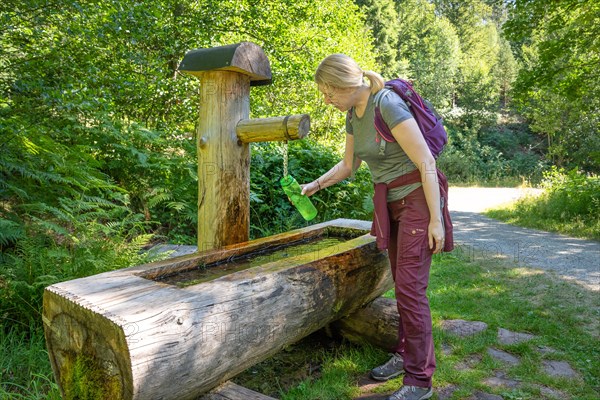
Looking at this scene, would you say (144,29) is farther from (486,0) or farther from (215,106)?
(486,0)

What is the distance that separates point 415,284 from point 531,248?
466cm

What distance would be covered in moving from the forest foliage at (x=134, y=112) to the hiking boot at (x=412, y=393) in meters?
2.09

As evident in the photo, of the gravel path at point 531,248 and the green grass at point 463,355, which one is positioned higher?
the gravel path at point 531,248

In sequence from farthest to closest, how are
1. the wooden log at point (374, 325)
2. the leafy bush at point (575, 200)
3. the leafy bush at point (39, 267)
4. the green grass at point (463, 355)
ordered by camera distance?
the leafy bush at point (575, 200)
the wooden log at point (374, 325)
the leafy bush at point (39, 267)
the green grass at point (463, 355)

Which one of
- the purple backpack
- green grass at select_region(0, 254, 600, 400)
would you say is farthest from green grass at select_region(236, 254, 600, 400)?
the purple backpack

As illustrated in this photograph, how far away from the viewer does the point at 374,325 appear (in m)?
3.12

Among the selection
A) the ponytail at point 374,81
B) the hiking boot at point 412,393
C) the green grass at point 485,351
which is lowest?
the green grass at point 485,351

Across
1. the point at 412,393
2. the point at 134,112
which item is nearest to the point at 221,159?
the point at 412,393

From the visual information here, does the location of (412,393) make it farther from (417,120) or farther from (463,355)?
(417,120)

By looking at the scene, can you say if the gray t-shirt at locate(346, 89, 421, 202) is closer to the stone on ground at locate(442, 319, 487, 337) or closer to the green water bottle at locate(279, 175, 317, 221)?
the green water bottle at locate(279, 175, 317, 221)

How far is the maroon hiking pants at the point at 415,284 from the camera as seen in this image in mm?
2367

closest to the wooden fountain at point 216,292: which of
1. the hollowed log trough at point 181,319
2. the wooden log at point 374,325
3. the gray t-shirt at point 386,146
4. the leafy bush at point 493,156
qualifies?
the hollowed log trough at point 181,319

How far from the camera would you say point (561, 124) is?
18.8 m

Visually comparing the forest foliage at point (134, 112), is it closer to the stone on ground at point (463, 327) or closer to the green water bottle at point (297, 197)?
the green water bottle at point (297, 197)
